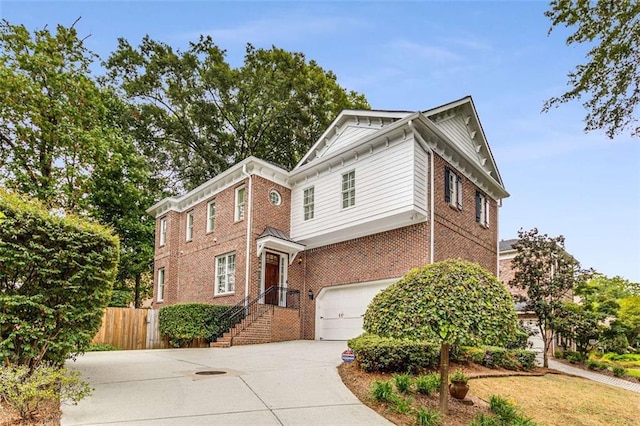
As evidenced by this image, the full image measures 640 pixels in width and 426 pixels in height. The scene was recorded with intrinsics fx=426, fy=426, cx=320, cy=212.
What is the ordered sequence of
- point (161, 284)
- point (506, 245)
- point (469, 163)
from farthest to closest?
point (506, 245) → point (161, 284) → point (469, 163)

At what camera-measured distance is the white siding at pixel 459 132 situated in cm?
1487

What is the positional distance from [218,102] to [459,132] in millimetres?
16846

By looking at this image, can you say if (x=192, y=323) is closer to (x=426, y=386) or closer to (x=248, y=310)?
(x=248, y=310)

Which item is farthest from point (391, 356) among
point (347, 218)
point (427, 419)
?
point (347, 218)

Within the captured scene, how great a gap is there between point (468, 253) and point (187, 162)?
19303mm

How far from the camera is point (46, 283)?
229 inches

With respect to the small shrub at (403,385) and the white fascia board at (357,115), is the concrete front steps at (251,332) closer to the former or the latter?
the white fascia board at (357,115)

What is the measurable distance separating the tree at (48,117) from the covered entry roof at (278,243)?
9.74 m

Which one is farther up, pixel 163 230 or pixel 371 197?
pixel 371 197

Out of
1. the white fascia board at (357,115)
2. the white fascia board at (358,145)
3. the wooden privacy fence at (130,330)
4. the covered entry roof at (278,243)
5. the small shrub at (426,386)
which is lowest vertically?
the wooden privacy fence at (130,330)

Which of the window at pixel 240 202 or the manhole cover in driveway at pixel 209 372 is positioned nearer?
the manhole cover in driveway at pixel 209 372

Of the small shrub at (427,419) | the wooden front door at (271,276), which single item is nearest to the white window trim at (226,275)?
the wooden front door at (271,276)

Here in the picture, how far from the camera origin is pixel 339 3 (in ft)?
32.4

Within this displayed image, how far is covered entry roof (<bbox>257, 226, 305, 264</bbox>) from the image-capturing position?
1538 centimetres
